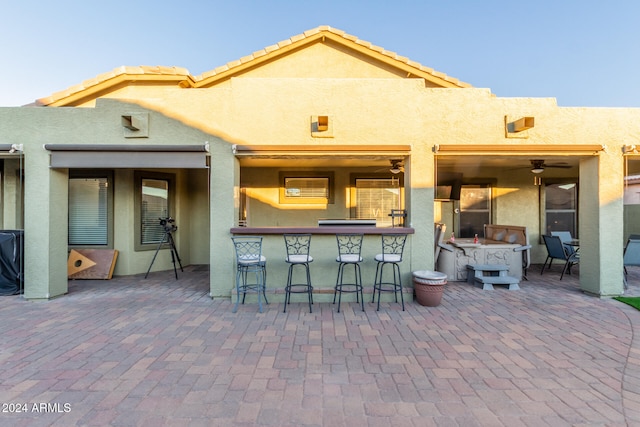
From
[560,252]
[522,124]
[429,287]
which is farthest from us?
[560,252]

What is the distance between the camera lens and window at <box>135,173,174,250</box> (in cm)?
738

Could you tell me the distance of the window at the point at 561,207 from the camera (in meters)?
8.59

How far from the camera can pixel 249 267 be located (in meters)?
5.07

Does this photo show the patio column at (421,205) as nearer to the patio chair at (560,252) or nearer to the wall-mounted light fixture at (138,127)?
the patio chair at (560,252)

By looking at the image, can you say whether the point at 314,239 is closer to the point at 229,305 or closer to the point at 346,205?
the point at 229,305

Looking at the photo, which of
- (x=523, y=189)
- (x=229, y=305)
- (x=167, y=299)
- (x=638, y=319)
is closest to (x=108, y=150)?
(x=167, y=299)

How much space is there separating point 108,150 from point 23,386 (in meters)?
3.69

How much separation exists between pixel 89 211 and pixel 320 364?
23.5ft

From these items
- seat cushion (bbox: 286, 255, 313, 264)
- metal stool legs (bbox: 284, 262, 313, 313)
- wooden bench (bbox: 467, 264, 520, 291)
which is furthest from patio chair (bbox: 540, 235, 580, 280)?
seat cushion (bbox: 286, 255, 313, 264)

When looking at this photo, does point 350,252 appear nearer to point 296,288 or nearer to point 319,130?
point 296,288

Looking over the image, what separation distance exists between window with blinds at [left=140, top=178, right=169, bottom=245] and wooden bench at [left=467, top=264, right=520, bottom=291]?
7565mm

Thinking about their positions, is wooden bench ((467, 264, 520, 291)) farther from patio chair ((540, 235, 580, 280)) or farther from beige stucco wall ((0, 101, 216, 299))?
beige stucco wall ((0, 101, 216, 299))

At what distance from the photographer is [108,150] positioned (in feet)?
16.6

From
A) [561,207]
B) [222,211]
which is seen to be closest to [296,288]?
[222,211]
